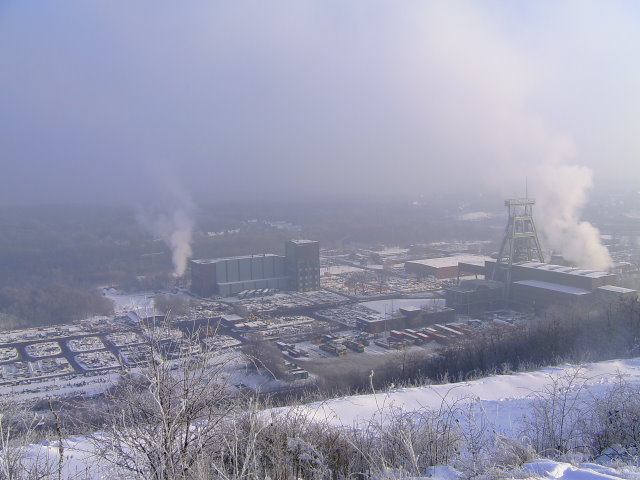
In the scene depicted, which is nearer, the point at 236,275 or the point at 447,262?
the point at 236,275

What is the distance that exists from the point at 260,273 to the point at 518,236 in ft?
25.4

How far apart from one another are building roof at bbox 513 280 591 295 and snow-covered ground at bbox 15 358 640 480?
6.76 meters

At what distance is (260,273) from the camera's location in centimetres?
1744

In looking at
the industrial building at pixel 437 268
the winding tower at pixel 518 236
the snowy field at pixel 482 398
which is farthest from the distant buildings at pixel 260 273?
the snowy field at pixel 482 398

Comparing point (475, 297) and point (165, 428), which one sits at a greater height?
point (165, 428)

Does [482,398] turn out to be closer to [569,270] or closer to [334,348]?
[334,348]

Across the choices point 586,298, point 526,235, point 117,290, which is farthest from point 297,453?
point 117,290

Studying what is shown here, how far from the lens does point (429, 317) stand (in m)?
12.1

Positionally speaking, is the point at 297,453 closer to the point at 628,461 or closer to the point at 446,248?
the point at 628,461

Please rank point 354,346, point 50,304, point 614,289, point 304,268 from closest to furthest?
1. point 354,346
2. point 614,289
3. point 50,304
4. point 304,268

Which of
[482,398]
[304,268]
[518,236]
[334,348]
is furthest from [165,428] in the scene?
[518,236]

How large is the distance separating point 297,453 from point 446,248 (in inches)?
934

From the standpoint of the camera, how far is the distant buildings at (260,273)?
53.8 ft

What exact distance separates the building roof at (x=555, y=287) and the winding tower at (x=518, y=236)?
1.41 metres
